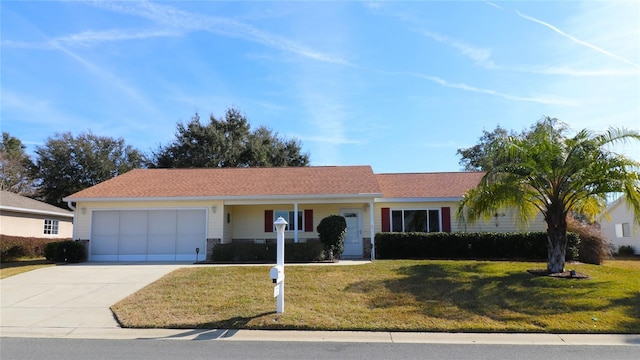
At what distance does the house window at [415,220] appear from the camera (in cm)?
2022

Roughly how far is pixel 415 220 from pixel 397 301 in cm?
1061

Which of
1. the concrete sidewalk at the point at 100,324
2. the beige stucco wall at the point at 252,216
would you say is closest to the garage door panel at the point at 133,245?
the beige stucco wall at the point at 252,216

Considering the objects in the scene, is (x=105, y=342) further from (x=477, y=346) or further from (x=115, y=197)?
(x=115, y=197)

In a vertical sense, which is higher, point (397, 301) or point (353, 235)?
point (353, 235)

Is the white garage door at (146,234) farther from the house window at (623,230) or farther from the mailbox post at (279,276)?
the house window at (623,230)

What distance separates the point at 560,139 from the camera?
12852 millimetres

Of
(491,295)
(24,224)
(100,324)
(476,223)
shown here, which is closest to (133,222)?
(24,224)

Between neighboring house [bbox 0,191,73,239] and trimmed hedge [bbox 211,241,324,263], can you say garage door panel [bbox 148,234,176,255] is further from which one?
neighboring house [bbox 0,191,73,239]

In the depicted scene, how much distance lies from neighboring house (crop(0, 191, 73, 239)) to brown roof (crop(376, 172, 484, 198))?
63.7 feet

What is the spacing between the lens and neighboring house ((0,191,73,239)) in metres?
23.0

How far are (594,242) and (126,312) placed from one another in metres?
17.1

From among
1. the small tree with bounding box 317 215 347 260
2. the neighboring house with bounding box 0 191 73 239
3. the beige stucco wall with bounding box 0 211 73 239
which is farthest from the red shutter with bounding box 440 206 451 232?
the beige stucco wall with bounding box 0 211 73 239

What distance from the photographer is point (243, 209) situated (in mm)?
20859

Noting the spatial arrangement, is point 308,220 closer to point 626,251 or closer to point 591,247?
point 591,247
